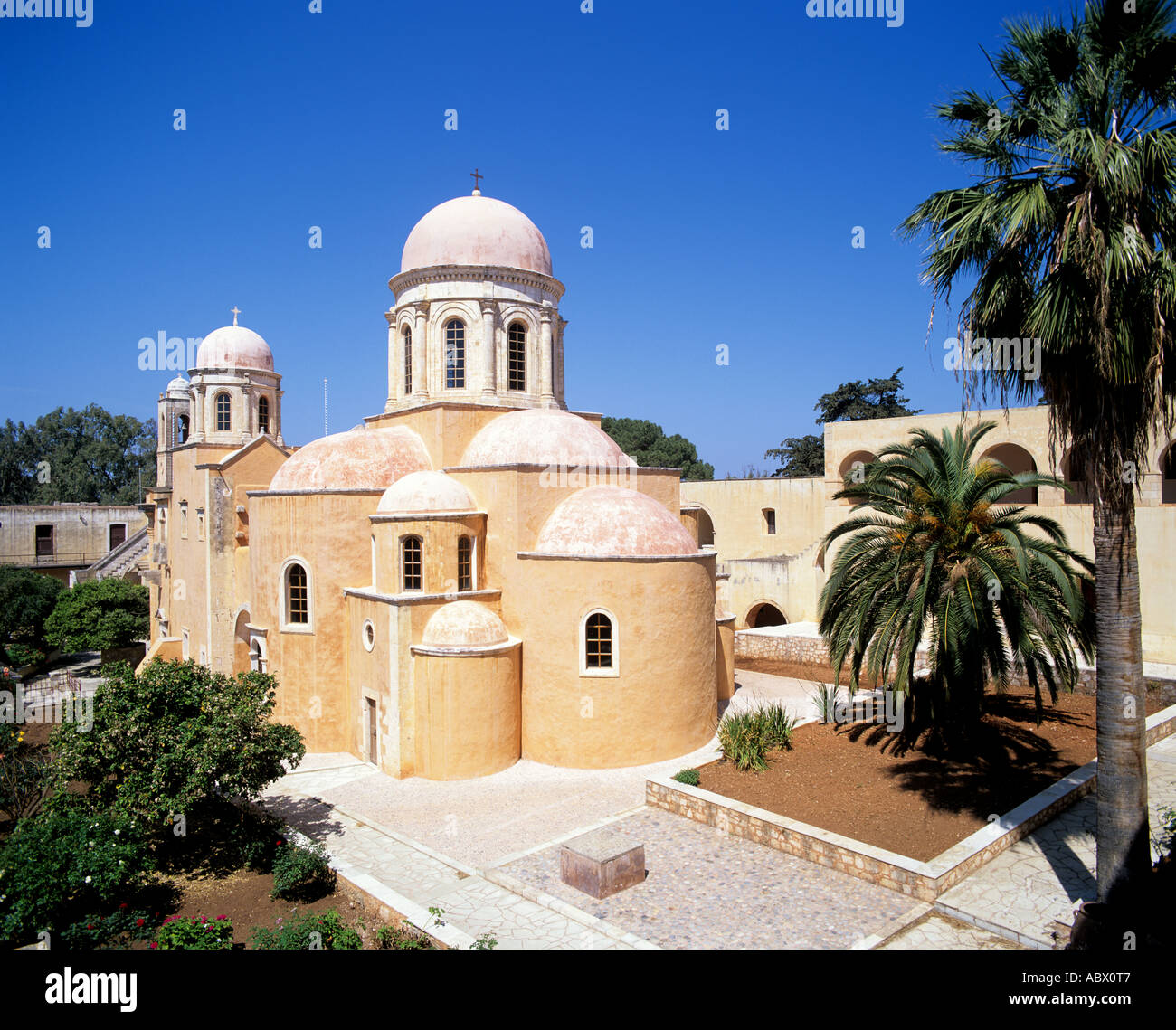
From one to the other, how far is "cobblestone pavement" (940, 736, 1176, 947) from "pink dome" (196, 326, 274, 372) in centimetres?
2386

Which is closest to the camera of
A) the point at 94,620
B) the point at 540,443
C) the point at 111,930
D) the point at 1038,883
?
the point at 111,930

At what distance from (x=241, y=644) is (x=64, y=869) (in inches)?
456

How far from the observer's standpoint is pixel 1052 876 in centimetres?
957

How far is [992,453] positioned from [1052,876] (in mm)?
20933

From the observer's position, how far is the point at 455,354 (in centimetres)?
1972

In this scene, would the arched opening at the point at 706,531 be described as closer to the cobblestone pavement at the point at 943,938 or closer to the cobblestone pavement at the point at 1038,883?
the cobblestone pavement at the point at 1038,883

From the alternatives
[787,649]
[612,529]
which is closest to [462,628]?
[612,529]

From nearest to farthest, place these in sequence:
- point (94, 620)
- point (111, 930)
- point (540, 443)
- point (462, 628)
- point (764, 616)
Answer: point (111, 930) → point (462, 628) → point (540, 443) → point (94, 620) → point (764, 616)

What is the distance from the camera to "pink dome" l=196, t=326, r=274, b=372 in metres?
24.9

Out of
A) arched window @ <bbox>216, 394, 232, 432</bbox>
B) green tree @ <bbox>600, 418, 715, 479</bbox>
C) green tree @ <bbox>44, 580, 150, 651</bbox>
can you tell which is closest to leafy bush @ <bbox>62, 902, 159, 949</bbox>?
arched window @ <bbox>216, 394, 232, 432</bbox>

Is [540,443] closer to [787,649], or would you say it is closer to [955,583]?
[955,583]

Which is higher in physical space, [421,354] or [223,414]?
[421,354]

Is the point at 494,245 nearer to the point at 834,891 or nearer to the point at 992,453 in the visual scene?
the point at 834,891

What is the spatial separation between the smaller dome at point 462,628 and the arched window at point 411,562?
2.75 ft
